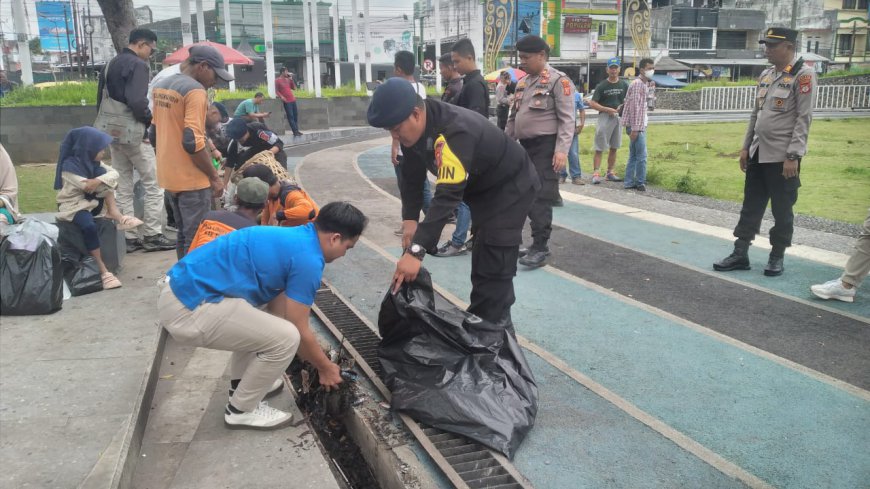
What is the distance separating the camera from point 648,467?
3.07m

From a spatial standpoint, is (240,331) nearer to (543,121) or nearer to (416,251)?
(416,251)

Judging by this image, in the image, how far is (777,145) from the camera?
5.70 meters

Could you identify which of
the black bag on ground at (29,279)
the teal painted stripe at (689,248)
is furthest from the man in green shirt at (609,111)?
the black bag on ground at (29,279)

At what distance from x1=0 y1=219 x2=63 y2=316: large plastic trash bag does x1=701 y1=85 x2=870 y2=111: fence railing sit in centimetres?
3481

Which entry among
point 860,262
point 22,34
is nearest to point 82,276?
point 860,262


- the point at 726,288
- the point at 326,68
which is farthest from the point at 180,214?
the point at 326,68

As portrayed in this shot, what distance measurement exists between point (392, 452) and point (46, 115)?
40.5 ft

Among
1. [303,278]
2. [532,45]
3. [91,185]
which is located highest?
[532,45]

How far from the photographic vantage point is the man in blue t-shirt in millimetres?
3197

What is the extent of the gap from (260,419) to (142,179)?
4.30 metres

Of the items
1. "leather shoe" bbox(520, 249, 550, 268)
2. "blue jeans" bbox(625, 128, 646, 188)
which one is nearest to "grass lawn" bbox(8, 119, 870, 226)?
"blue jeans" bbox(625, 128, 646, 188)

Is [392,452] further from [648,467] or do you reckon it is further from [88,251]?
[88,251]

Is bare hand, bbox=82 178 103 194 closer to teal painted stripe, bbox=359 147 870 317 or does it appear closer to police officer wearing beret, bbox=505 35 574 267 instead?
police officer wearing beret, bbox=505 35 574 267

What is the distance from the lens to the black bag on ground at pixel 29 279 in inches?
191
